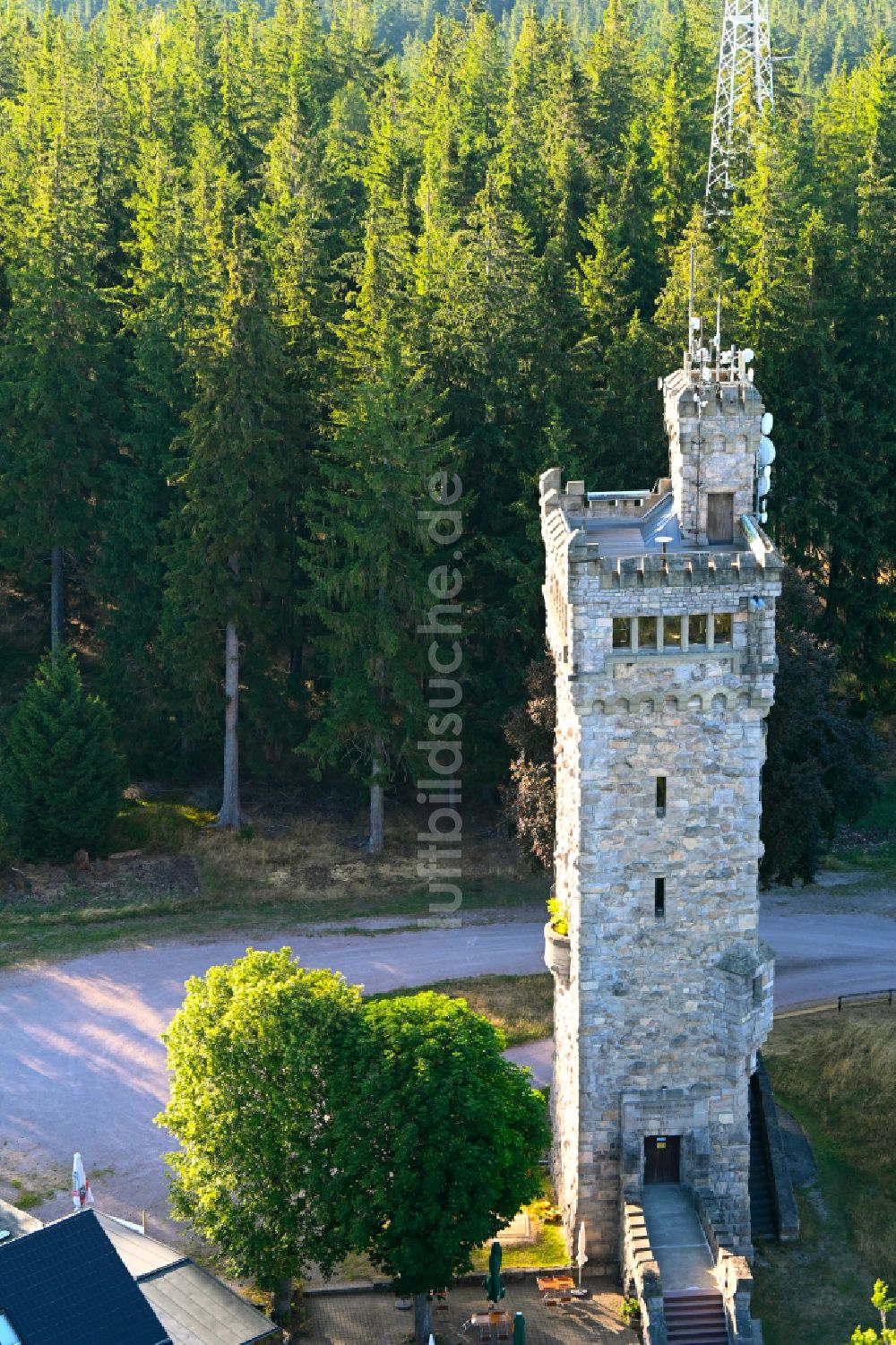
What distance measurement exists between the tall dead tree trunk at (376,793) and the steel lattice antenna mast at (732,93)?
74.8 ft

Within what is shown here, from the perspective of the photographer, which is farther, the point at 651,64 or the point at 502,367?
the point at 651,64

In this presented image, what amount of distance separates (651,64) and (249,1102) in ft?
254

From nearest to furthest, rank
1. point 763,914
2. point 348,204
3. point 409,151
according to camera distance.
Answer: point 763,914
point 348,204
point 409,151

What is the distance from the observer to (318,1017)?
1344 inches

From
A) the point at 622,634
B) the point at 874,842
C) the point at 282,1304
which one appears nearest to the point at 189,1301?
the point at 282,1304

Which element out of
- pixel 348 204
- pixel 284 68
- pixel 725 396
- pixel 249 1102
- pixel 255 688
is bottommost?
pixel 249 1102

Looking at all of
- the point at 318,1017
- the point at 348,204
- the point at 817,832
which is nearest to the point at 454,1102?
the point at 318,1017

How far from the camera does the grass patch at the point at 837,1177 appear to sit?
3519 centimetres

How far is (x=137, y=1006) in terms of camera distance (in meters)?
46.9

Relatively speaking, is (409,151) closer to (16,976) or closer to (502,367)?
(502,367)

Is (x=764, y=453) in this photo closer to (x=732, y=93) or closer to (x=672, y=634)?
(x=672, y=634)

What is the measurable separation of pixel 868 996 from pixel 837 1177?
7.94 meters

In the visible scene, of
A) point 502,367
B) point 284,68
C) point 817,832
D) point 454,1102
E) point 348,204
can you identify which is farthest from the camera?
point 284,68

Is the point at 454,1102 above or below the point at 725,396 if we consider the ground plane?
below
